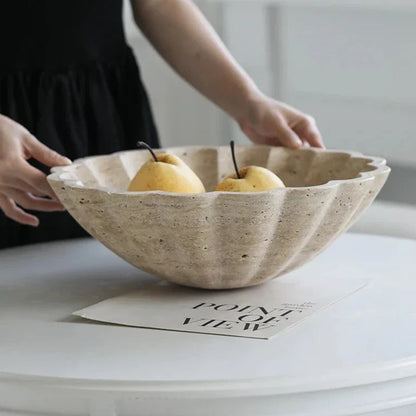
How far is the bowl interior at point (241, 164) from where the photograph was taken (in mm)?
1180

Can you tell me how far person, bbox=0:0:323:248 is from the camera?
1419 millimetres

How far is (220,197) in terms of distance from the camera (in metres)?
0.90

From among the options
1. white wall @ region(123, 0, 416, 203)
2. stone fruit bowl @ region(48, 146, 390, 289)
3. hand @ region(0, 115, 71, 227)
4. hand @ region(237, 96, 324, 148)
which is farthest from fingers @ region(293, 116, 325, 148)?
white wall @ region(123, 0, 416, 203)

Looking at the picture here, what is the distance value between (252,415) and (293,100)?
266cm

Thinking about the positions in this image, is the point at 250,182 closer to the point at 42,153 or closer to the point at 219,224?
the point at 219,224

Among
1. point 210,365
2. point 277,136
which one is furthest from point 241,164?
point 210,365

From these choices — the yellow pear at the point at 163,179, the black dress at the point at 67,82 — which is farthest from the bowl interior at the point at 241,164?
the black dress at the point at 67,82

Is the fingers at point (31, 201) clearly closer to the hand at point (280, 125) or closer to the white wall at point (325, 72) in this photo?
the hand at point (280, 125)

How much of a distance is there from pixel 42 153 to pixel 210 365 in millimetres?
409

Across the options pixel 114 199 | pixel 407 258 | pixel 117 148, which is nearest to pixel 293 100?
pixel 117 148

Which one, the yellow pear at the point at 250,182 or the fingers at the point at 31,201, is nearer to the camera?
the yellow pear at the point at 250,182

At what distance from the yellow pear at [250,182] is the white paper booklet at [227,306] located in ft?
0.38

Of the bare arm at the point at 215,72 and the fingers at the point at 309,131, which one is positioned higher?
the bare arm at the point at 215,72

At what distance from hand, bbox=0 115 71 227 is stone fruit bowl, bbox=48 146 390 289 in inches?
1.0
